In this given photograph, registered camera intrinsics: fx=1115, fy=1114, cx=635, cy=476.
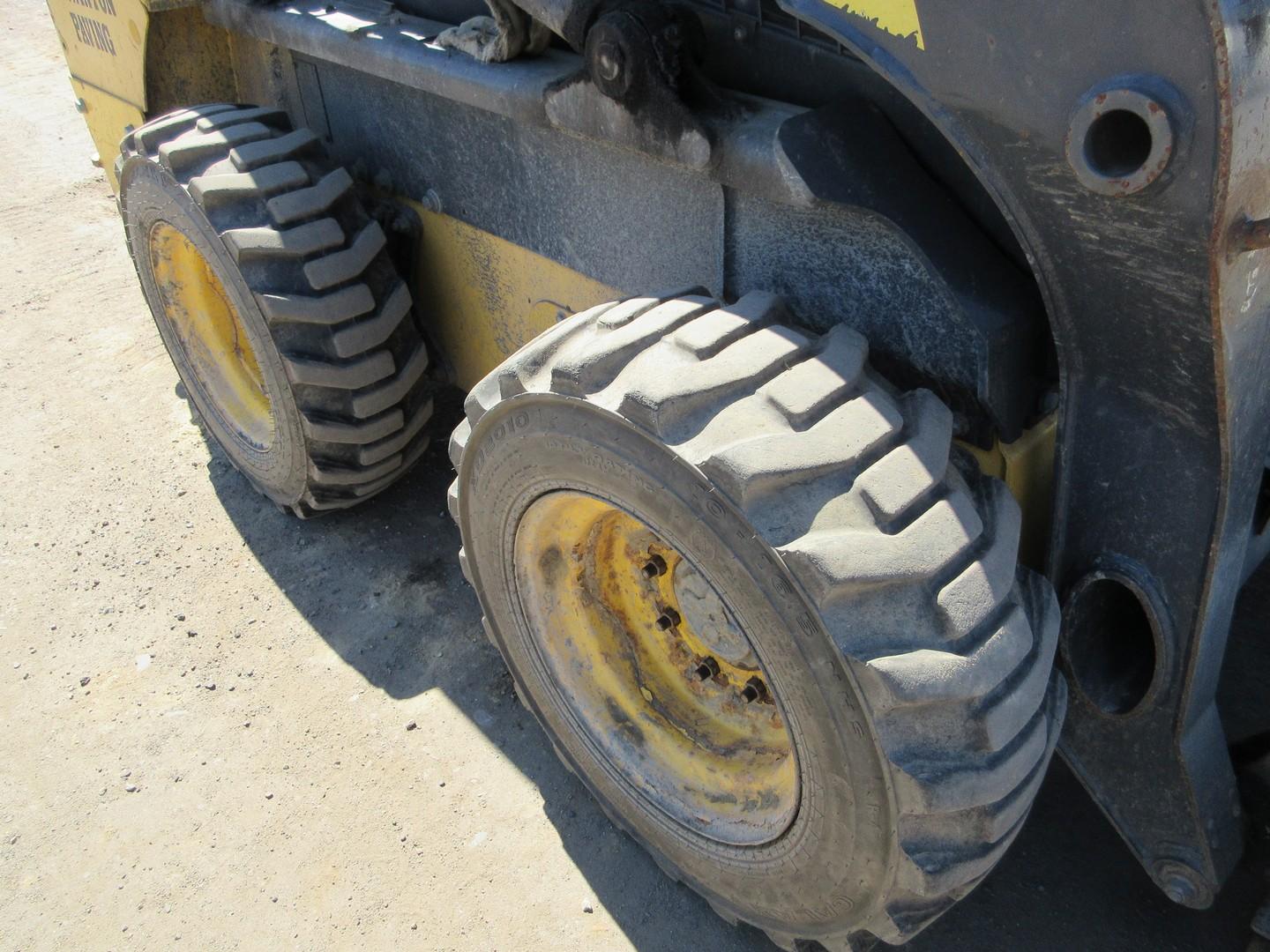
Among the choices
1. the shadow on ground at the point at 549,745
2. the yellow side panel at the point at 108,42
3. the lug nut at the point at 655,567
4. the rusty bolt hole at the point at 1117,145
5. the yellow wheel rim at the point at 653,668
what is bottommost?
the shadow on ground at the point at 549,745

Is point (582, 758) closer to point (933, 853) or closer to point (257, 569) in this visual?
point (933, 853)

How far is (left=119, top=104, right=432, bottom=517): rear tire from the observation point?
2.90 meters

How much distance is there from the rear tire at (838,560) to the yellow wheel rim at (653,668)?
183 millimetres

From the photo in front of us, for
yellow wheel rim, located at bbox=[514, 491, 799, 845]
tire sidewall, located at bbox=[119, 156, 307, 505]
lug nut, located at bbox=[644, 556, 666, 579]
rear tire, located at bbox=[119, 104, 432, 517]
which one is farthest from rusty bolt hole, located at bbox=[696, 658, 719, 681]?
tire sidewall, located at bbox=[119, 156, 307, 505]

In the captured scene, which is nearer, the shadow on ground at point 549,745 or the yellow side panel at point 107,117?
the shadow on ground at point 549,745

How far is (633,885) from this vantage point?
254 centimetres

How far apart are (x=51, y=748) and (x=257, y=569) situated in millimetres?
785

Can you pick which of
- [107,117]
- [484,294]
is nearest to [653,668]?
[484,294]

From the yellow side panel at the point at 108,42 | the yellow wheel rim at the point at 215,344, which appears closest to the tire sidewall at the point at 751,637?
the yellow wheel rim at the point at 215,344

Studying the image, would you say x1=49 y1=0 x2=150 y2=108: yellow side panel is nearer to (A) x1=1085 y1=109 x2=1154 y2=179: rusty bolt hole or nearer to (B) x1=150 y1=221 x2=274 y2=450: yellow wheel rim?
(B) x1=150 y1=221 x2=274 y2=450: yellow wheel rim

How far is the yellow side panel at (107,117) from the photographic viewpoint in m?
3.85

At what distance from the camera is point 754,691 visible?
7.48ft

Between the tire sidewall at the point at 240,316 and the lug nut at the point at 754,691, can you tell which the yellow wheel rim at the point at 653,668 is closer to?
the lug nut at the point at 754,691

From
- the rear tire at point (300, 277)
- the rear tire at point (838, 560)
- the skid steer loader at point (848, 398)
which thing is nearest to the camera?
the skid steer loader at point (848, 398)
